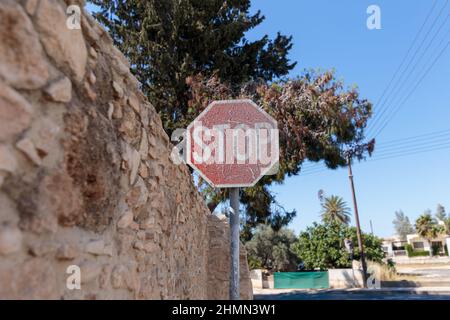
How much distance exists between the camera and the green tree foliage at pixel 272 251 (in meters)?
23.7

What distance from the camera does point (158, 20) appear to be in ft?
27.1

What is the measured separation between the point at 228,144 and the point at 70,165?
1876 mm

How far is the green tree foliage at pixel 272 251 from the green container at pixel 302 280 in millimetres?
5626

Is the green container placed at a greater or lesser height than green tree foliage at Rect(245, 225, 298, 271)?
lesser

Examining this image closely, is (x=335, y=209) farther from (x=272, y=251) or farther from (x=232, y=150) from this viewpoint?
(x=232, y=150)

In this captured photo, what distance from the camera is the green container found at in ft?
55.5

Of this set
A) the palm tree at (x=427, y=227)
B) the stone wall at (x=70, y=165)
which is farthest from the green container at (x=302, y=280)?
the palm tree at (x=427, y=227)

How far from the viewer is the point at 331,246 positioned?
19.6 meters

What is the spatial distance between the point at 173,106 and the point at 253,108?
227 inches

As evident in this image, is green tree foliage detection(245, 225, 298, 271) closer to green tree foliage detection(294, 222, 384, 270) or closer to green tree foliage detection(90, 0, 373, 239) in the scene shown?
green tree foliage detection(294, 222, 384, 270)

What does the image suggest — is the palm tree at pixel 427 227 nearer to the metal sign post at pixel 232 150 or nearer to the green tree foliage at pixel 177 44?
the green tree foliage at pixel 177 44

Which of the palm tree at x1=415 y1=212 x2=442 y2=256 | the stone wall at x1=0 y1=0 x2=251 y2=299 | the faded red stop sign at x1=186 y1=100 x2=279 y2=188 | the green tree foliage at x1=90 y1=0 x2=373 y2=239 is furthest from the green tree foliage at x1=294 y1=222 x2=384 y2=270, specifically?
the palm tree at x1=415 y1=212 x2=442 y2=256
